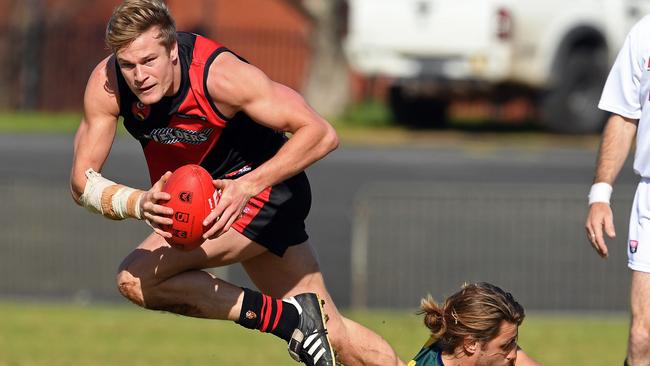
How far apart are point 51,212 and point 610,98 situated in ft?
26.6

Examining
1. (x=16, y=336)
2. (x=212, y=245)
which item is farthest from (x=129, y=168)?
(x=212, y=245)

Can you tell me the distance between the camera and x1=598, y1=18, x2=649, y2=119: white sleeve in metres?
6.37

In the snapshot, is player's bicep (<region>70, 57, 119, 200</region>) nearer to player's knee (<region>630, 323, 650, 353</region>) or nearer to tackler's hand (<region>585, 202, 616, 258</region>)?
tackler's hand (<region>585, 202, 616, 258</region>)

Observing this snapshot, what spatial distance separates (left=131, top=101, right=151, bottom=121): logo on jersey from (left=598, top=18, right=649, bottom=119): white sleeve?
82.2 inches

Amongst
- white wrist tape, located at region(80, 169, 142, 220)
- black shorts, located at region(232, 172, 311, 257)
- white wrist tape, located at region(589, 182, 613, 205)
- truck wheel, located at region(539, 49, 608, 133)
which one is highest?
white wrist tape, located at region(589, 182, 613, 205)

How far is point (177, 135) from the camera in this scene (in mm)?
6273

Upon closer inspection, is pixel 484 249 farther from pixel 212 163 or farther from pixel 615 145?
pixel 212 163

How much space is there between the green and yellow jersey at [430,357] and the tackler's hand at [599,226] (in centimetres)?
88

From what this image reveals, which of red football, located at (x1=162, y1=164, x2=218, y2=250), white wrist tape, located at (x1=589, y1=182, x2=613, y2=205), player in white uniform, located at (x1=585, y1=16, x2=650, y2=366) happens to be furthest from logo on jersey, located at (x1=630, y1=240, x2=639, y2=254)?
red football, located at (x1=162, y1=164, x2=218, y2=250)

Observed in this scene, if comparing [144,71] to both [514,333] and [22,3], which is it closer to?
[514,333]

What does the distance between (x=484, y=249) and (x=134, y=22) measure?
26.3ft

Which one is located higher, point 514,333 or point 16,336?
point 514,333

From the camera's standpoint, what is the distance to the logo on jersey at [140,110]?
242 inches

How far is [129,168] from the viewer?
62.6ft
